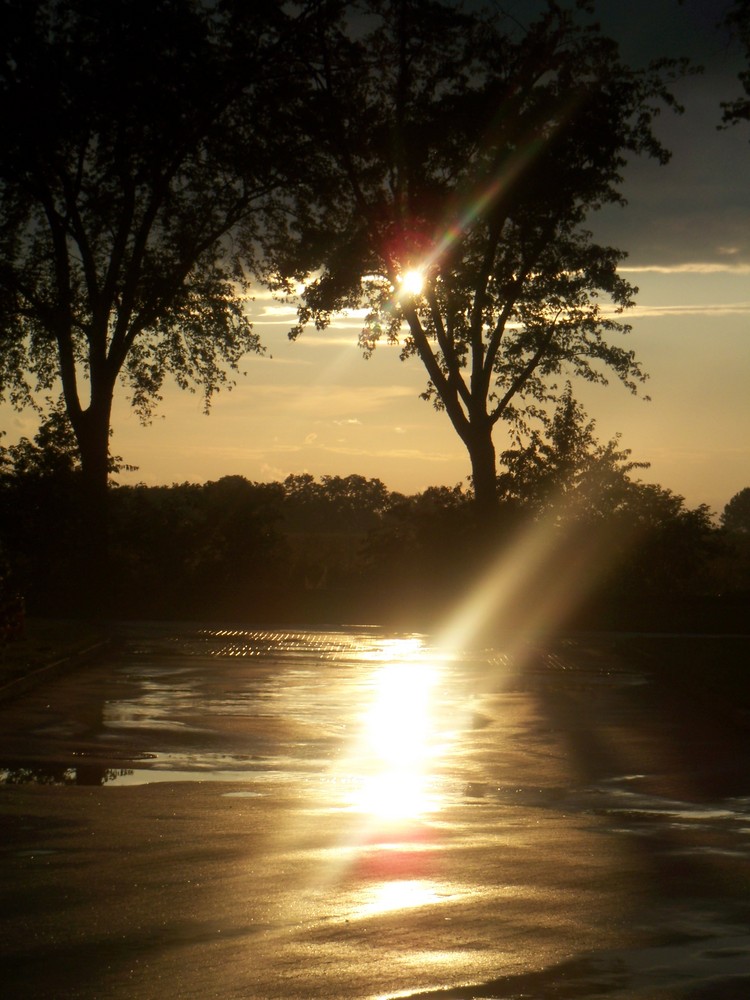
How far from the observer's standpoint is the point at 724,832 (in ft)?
30.1

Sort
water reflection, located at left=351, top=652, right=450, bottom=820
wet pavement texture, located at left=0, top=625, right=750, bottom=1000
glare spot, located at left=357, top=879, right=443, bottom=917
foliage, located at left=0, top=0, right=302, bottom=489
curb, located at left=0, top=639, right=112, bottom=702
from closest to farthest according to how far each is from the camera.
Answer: wet pavement texture, located at left=0, top=625, right=750, bottom=1000
glare spot, located at left=357, top=879, right=443, bottom=917
water reflection, located at left=351, top=652, right=450, bottom=820
curb, located at left=0, top=639, right=112, bottom=702
foliage, located at left=0, top=0, right=302, bottom=489

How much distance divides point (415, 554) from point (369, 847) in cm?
2970

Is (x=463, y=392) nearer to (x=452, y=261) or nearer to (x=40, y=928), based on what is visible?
(x=452, y=261)

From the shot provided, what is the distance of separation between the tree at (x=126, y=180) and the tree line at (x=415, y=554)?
1.41 meters

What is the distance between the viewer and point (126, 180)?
3400 centimetres

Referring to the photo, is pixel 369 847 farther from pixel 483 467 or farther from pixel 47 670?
pixel 483 467

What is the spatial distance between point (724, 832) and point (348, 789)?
9.02ft

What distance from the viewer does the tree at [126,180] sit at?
30.9 meters

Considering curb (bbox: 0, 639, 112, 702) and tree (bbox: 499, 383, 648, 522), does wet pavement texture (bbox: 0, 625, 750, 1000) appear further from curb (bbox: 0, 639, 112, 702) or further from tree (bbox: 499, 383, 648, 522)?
tree (bbox: 499, 383, 648, 522)

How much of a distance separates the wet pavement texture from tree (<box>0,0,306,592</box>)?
691 inches

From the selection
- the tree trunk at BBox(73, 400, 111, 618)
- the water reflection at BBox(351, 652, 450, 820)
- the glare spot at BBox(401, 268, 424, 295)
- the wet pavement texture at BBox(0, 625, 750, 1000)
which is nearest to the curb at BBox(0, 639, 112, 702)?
the wet pavement texture at BBox(0, 625, 750, 1000)

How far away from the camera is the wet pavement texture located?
5926mm

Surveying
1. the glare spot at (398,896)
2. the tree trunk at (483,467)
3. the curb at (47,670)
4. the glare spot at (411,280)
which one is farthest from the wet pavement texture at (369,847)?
the glare spot at (411,280)

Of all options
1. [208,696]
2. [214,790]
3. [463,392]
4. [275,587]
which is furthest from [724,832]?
[463,392]
